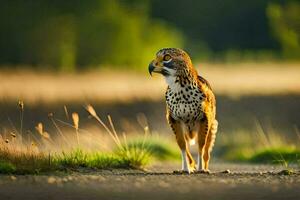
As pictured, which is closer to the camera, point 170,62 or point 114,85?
point 170,62

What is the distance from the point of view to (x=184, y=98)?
12367mm

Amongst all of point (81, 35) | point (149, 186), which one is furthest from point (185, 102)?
point (81, 35)

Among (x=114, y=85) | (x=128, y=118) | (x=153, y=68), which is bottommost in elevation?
(x=128, y=118)

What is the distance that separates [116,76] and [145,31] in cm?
1788

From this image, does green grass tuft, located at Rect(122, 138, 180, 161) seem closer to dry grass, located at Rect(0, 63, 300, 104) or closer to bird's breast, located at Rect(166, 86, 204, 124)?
bird's breast, located at Rect(166, 86, 204, 124)

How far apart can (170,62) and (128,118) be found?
15.4 m

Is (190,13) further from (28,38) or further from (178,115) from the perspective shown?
(178,115)

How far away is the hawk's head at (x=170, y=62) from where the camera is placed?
40.4 feet

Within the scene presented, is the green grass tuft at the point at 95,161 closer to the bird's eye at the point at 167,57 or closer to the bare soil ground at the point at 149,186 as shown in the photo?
the bare soil ground at the point at 149,186

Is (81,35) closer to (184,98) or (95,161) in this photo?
(95,161)

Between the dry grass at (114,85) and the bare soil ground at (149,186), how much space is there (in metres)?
14.0

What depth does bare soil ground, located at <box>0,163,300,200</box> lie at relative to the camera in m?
10.2

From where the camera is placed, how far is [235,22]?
79375 millimetres

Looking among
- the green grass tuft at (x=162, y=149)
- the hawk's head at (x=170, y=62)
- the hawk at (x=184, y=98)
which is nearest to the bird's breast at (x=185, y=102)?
the hawk at (x=184, y=98)
